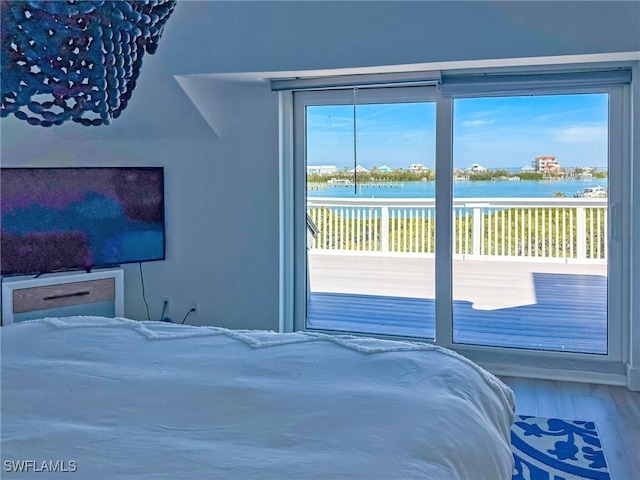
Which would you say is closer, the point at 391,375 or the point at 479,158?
the point at 391,375

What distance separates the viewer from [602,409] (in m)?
2.84

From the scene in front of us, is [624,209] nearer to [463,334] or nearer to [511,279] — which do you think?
[511,279]

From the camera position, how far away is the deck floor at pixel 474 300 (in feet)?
11.2

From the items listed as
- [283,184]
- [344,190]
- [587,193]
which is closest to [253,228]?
[283,184]

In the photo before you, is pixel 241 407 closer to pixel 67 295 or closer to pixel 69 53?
pixel 69 53

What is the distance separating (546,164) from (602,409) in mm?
1476

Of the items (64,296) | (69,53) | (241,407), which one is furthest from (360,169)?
(69,53)

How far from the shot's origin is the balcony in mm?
3387

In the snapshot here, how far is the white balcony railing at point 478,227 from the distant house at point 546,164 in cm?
19

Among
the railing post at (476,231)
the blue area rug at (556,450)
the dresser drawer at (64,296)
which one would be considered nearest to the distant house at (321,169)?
the railing post at (476,231)

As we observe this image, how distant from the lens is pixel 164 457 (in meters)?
0.99

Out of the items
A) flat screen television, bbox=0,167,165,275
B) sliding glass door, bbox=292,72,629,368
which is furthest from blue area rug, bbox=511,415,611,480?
flat screen television, bbox=0,167,165,275

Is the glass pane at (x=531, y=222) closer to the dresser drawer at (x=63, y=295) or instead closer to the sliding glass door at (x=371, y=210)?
the sliding glass door at (x=371, y=210)

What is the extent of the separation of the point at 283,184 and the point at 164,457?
280 centimetres
